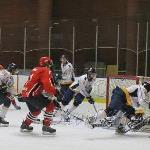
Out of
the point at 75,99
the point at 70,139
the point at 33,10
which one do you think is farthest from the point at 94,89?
the point at 33,10

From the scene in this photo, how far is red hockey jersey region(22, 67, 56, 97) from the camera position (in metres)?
7.91

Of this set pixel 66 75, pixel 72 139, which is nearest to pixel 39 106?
pixel 72 139

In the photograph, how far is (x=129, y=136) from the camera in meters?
8.09

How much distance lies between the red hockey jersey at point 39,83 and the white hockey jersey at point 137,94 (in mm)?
1185

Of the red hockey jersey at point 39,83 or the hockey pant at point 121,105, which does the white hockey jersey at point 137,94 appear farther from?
the red hockey jersey at point 39,83

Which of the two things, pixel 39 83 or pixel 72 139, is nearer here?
pixel 72 139

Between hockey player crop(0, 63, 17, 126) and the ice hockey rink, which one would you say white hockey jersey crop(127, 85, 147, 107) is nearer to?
the ice hockey rink

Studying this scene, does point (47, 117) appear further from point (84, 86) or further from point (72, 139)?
point (84, 86)

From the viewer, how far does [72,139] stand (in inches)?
300

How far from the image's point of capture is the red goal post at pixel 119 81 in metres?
10.2

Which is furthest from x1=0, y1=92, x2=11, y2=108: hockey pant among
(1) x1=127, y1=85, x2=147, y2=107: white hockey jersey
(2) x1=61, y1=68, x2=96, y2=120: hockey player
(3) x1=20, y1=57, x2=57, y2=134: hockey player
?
(1) x1=127, y1=85, x2=147, y2=107: white hockey jersey

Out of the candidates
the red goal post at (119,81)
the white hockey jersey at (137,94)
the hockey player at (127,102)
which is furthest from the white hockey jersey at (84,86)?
the white hockey jersey at (137,94)

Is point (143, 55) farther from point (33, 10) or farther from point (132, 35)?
point (33, 10)

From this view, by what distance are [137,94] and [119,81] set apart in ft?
8.89
